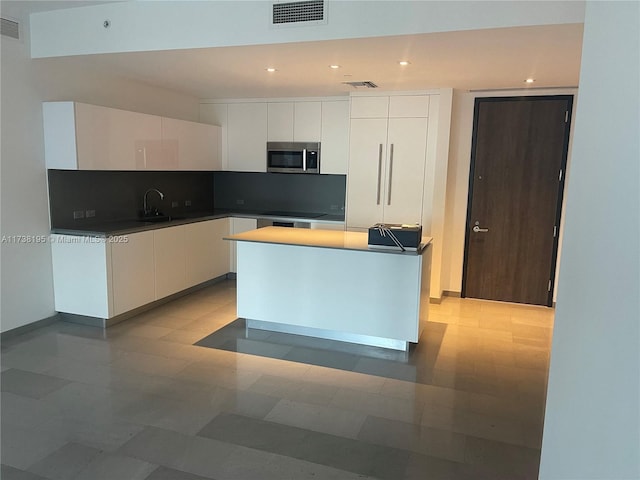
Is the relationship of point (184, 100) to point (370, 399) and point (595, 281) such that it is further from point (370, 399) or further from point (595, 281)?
point (595, 281)

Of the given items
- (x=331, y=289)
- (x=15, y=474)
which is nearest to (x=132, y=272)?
(x=331, y=289)

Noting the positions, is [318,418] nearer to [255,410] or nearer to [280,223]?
[255,410]

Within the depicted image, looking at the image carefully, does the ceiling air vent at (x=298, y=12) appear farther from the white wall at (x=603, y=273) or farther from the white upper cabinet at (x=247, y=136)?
the white upper cabinet at (x=247, y=136)

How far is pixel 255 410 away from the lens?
2967 mm

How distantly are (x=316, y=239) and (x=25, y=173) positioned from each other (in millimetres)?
2612

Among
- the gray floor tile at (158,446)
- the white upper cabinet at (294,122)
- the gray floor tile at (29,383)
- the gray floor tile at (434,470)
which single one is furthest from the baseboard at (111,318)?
the gray floor tile at (434,470)

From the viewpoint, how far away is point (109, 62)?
164 inches

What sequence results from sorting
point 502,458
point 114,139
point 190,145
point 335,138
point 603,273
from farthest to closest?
point 335,138
point 190,145
point 114,139
point 502,458
point 603,273

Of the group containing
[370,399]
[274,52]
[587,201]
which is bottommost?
[370,399]

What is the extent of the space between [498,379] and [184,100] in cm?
501

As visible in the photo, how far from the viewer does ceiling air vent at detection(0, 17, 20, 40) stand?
3.76 m

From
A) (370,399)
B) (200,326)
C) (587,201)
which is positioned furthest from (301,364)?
(587,201)

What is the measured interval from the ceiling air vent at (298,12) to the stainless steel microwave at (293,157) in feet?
9.06

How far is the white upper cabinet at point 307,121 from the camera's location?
5961 millimetres
